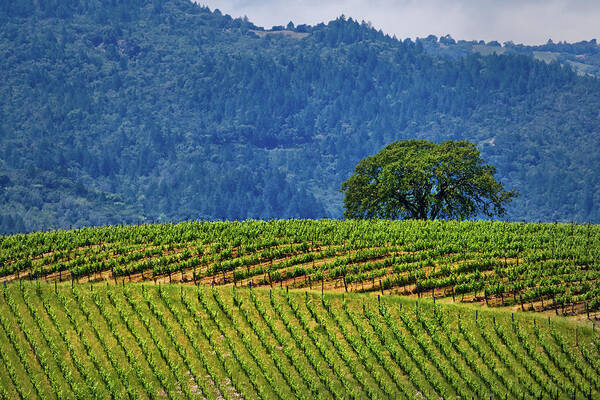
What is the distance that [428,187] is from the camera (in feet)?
256

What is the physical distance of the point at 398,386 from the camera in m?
38.6

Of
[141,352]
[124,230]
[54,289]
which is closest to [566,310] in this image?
[141,352]

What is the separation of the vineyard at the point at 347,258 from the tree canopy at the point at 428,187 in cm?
1450

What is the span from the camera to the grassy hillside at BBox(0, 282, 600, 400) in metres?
38.2

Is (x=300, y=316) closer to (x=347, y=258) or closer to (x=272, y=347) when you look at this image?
(x=272, y=347)

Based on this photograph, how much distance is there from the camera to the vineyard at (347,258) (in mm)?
48688

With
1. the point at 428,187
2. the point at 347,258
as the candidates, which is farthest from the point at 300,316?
the point at 428,187

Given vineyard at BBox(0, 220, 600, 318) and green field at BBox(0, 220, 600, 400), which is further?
vineyard at BBox(0, 220, 600, 318)

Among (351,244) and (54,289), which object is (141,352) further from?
(351,244)

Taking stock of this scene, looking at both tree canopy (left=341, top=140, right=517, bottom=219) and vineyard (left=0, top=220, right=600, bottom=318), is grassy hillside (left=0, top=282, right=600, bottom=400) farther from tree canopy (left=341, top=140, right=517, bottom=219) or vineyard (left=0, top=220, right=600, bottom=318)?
tree canopy (left=341, top=140, right=517, bottom=219)

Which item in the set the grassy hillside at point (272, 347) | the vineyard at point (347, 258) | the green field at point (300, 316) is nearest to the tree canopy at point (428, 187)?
the vineyard at point (347, 258)

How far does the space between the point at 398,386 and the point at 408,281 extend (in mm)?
12268

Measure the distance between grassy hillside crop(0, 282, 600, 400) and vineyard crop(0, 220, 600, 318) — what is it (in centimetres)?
318

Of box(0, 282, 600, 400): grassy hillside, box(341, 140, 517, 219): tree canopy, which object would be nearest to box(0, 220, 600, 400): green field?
box(0, 282, 600, 400): grassy hillside
